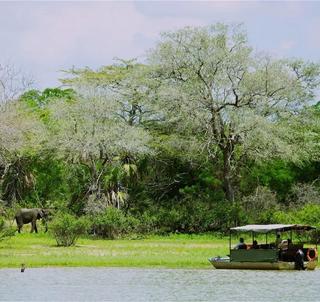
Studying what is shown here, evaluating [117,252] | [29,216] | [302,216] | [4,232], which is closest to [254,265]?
[117,252]

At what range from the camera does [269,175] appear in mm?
57594

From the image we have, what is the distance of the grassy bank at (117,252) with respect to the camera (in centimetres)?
3553

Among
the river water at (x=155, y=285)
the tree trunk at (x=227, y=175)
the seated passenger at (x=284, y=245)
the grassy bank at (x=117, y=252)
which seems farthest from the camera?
the tree trunk at (x=227, y=175)

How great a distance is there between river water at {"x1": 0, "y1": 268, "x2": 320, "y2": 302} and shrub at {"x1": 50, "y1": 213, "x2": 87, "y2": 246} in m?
8.87

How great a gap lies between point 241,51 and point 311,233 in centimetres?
1225

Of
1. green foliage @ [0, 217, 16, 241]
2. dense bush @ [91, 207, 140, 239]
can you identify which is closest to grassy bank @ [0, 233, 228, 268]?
green foliage @ [0, 217, 16, 241]

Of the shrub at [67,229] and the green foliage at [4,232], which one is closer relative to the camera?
the green foliage at [4,232]

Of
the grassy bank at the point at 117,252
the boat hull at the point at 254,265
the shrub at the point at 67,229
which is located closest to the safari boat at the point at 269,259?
the boat hull at the point at 254,265

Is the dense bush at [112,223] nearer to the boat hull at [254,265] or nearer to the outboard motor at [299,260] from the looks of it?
the boat hull at [254,265]

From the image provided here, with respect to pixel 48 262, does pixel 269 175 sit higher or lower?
higher

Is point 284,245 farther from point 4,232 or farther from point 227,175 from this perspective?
point 227,175

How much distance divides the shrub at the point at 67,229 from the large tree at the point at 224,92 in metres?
12.1

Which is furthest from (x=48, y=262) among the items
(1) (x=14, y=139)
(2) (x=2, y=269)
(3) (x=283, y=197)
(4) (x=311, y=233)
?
(3) (x=283, y=197)

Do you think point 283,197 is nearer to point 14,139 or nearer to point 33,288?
point 14,139
